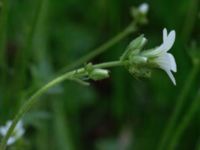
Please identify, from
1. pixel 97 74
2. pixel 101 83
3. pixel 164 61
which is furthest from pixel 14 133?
pixel 101 83

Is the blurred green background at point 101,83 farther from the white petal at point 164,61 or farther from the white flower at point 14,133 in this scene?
the white petal at point 164,61

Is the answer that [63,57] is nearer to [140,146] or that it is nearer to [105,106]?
[105,106]

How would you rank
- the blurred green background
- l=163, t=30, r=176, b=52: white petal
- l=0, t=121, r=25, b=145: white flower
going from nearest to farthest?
l=163, t=30, r=176, b=52: white petal, l=0, t=121, r=25, b=145: white flower, the blurred green background

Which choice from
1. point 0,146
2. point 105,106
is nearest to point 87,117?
point 105,106

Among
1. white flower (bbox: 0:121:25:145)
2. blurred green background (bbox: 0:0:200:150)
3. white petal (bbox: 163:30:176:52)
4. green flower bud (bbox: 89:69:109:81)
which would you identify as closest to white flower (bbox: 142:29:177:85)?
white petal (bbox: 163:30:176:52)

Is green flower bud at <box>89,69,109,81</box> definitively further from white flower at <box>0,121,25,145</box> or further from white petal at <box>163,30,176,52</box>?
white flower at <box>0,121,25,145</box>

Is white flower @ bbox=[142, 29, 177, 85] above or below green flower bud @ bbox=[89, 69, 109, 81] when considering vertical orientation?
below

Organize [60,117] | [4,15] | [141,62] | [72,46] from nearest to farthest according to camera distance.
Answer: [141,62] → [4,15] → [60,117] → [72,46]
